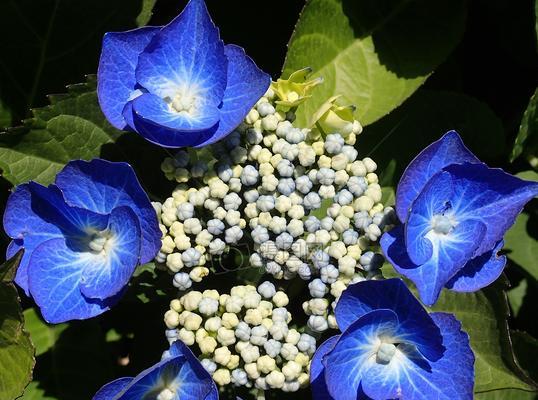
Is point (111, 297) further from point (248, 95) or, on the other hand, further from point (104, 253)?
point (248, 95)

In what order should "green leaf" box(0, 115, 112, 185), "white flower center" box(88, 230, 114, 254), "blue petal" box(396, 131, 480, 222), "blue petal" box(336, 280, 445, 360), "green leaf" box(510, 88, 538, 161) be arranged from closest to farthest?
"blue petal" box(336, 280, 445, 360), "blue petal" box(396, 131, 480, 222), "white flower center" box(88, 230, 114, 254), "green leaf" box(0, 115, 112, 185), "green leaf" box(510, 88, 538, 161)

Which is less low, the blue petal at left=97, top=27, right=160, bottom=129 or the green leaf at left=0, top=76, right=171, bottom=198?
the blue petal at left=97, top=27, right=160, bottom=129

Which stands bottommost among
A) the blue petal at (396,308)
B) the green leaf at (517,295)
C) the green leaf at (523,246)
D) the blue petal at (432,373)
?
the green leaf at (517,295)

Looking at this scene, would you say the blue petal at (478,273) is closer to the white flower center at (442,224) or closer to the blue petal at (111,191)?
the white flower center at (442,224)

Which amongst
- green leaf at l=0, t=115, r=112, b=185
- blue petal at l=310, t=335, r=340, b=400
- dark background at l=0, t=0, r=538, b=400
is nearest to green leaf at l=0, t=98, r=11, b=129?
dark background at l=0, t=0, r=538, b=400

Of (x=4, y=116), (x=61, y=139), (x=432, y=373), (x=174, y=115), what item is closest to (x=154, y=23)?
(x=4, y=116)

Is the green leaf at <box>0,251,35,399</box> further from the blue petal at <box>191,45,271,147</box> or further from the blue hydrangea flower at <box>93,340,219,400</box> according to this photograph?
Answer: the blue petal at <box>191,45,271,147</box>

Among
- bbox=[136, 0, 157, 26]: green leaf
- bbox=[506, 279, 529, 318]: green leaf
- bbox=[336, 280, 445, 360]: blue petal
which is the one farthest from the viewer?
bbox=[506, 279, 529, 318]: green leaf

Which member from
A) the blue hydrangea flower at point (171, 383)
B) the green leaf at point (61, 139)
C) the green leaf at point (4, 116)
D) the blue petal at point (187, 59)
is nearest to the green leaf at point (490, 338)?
the blue hydrangea flower at point (171, 383)

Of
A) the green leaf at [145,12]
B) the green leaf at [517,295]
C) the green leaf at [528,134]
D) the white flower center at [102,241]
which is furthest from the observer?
the green leaf at [517,295]
